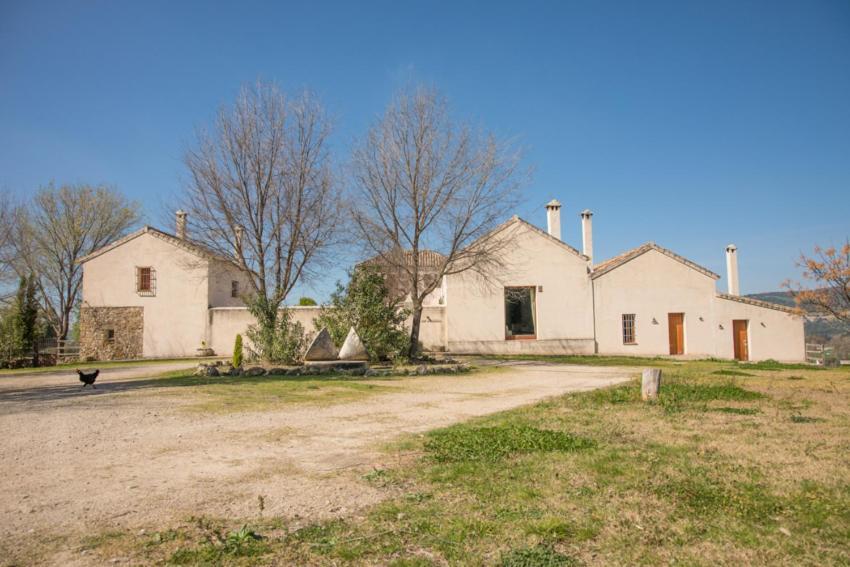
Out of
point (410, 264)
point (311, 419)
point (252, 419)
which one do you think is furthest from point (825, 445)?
point (410, 264)

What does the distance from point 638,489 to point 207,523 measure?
10.7 ft

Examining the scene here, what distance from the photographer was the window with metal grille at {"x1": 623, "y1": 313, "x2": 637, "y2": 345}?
26.4 m

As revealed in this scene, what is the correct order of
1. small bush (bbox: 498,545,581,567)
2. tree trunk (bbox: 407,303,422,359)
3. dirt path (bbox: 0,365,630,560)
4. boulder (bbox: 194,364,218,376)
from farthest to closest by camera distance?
tree trunk (bbox: 407,303,422,359) < boulder (bbox: 194,364,218,376) < dirt path (bbox: 0,365,630,560) < small bush (bbox: 498,545,581,567)

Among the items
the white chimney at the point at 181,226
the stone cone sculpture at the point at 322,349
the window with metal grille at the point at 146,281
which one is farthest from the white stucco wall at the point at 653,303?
the window with metal grille at the point at 146,281

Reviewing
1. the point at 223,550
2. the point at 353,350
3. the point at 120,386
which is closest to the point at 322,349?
the point at 353,350

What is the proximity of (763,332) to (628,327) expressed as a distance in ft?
21.6

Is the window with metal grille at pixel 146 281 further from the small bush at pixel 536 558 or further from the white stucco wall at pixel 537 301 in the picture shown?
the small bush at pixel 536 558

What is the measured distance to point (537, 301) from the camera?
2628cm

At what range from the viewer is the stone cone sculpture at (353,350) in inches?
659

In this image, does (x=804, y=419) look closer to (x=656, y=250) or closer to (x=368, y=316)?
(x=368, y=316)

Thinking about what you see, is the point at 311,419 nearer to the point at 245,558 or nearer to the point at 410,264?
the point at 245,558

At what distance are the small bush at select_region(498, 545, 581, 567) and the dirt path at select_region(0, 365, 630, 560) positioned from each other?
1.35m

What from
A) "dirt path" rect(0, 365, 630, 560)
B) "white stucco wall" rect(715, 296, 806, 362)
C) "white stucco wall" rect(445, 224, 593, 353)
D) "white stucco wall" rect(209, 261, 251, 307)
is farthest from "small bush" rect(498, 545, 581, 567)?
"white stucco wall" rect(715, 296, 806, 362)

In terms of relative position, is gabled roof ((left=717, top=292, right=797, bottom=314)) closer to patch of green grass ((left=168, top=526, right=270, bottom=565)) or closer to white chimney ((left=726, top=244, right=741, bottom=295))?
white chimney ((left=726, top=244, right=741, bottom=295))
